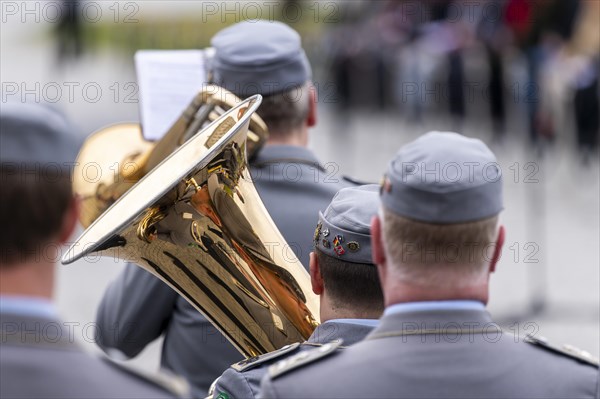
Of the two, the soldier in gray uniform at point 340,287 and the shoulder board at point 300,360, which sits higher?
the shoulder board at point 300,360

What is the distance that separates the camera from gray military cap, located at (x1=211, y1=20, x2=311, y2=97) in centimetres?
334

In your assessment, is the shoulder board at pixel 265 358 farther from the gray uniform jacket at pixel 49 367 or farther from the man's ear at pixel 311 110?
the man's ear at pixel 311 110

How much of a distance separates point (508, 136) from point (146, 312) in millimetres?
10917

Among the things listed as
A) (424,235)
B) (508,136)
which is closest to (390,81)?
(508,136)

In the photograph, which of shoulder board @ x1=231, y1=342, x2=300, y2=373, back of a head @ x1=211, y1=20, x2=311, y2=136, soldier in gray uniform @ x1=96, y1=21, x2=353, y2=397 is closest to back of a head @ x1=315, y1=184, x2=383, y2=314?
shoulder board @ x1=231, y1=342, x2=300, y2=373

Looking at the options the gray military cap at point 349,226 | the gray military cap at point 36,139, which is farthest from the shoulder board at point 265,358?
the gray military cap at point 36,139

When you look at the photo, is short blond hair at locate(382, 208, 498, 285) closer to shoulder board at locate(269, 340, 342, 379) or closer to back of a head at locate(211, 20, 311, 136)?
shoulder board at locate(269, 340, 342, 379)

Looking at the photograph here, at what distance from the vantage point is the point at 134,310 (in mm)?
3074

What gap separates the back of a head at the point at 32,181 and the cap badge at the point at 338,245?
63cm

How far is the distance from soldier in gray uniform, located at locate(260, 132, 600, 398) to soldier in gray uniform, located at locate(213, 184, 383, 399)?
0.24 metres

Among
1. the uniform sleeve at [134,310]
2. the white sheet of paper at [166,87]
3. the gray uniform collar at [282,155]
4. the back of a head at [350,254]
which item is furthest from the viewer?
the white sheet of paper at [166,87]

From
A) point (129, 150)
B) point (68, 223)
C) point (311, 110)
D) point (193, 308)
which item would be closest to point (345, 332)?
point (68, 223)

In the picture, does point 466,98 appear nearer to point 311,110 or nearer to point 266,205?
point 311,110

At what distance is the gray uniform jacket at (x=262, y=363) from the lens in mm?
2211
